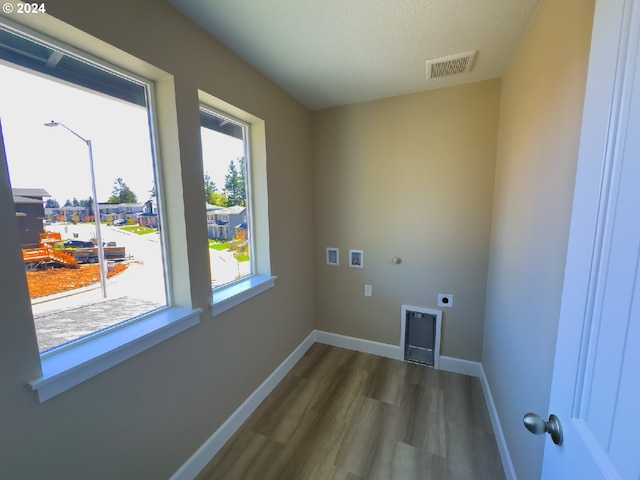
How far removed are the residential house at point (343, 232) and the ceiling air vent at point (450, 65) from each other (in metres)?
0.23

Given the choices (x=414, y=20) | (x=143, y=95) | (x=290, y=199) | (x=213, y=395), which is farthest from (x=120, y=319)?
(x=414, y=20)

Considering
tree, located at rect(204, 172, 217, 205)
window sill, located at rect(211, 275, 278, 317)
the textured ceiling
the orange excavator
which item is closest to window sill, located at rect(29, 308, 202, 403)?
window sill, located at rect(211, 275, 278, 317)

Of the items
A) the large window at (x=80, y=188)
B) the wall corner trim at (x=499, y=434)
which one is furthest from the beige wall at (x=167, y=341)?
the wall corner trim at (x=499, y=434)

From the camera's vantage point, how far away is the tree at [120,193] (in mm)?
1261

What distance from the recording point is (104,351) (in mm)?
1060

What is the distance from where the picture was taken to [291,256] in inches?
97.6

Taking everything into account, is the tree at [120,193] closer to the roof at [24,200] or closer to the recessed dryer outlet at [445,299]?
the roof at [24,200]

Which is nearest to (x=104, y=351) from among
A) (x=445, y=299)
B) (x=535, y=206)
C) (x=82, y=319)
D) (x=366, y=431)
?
(x=82, y=319)

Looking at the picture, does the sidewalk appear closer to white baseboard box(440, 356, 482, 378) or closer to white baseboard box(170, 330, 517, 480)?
white baseboard box(170, 330, 517, 480)

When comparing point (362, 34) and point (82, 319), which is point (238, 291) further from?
point (362, 34)

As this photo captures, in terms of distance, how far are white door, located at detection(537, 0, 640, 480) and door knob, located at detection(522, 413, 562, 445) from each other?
0.06ft

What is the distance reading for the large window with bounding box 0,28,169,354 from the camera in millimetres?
964

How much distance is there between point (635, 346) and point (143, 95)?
1.97 meters

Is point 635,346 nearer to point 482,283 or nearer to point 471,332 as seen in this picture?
point 482,283
